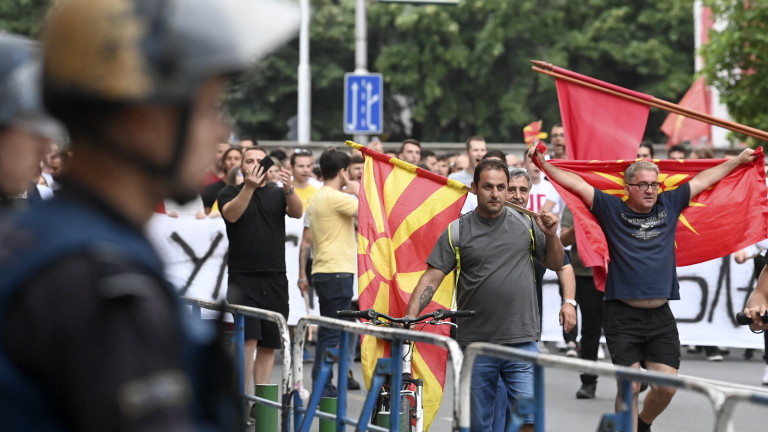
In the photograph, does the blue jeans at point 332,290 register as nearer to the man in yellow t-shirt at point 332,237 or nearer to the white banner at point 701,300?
the man in yellow t-shirt at point 332,237

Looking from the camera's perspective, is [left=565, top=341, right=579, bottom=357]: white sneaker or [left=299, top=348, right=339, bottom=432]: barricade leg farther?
[left=565, top=341, right=579, bottom=357]: white sneaker

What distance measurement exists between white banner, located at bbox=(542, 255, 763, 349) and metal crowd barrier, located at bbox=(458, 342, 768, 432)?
393 inches

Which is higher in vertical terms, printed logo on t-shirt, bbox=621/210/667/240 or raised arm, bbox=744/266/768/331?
printed logo on t-shirt, bbox=621/210/667/240

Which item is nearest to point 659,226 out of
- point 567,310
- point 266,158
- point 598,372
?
point 567,310

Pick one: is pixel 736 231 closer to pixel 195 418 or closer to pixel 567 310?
pixel 567 310

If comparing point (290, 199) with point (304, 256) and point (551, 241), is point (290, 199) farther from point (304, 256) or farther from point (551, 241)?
point (551, 241)

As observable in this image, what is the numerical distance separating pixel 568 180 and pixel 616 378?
16.8 feet

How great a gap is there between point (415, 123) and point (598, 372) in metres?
43.0

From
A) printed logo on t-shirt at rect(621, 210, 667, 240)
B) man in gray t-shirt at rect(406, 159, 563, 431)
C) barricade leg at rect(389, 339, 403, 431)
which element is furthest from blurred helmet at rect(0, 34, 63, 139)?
printed logo on t-shirt at rect(621, 210, 667, 240)

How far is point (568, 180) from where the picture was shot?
30.6 feet

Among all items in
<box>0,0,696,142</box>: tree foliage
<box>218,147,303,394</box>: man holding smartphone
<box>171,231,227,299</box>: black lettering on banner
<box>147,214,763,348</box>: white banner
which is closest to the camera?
<box>218,147,303,394</box>: man holding smartphone

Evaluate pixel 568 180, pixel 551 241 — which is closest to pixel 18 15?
pixel 568 180

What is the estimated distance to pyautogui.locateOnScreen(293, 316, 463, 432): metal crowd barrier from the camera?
5.16 meters

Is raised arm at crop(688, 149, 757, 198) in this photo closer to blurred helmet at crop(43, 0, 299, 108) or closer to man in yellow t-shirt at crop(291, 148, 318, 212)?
man in yellow t-shirt at crop(291, 148, 318, 212)
